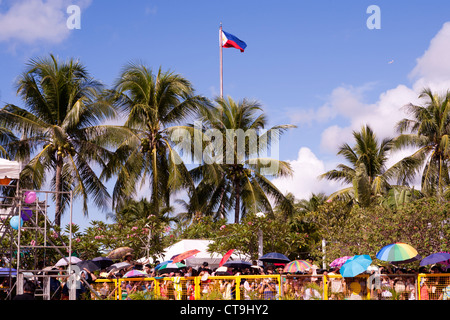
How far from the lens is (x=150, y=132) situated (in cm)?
3108

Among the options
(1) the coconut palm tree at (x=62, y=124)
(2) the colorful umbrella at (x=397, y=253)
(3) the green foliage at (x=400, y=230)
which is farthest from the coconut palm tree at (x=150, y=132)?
(2) the colorful umbrella at (x=397, y=253)

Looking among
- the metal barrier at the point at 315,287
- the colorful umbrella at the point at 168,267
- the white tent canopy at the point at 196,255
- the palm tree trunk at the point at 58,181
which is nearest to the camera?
the metal barrier at the point at 315,287

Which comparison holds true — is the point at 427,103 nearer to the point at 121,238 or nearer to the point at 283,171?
the point at 283,171

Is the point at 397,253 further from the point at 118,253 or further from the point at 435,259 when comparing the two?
the point at 118,253

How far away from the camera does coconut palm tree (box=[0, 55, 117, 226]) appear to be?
28.5m

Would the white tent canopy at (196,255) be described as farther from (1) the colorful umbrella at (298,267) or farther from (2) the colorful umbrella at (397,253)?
(2) the colorful umbrella at (397,253)

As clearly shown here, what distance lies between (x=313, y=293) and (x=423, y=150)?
26.5 meters

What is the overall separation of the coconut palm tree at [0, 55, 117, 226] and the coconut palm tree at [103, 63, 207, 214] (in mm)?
1111

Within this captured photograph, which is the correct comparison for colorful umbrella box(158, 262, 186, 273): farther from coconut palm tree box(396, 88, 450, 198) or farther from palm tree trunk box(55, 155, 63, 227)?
coconut palm tree box(396, 88, 450, 198)

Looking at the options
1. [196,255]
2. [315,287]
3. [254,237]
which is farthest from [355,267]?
[254,237]

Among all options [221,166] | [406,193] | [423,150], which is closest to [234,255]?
[221,166]

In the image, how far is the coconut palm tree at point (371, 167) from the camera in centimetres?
3756

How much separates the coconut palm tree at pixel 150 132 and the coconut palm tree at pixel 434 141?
13800 mm

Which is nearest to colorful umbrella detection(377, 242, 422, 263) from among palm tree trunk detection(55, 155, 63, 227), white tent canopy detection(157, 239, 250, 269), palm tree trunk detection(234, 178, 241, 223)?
white tent canopy detection(157, 239, 250, 269)
